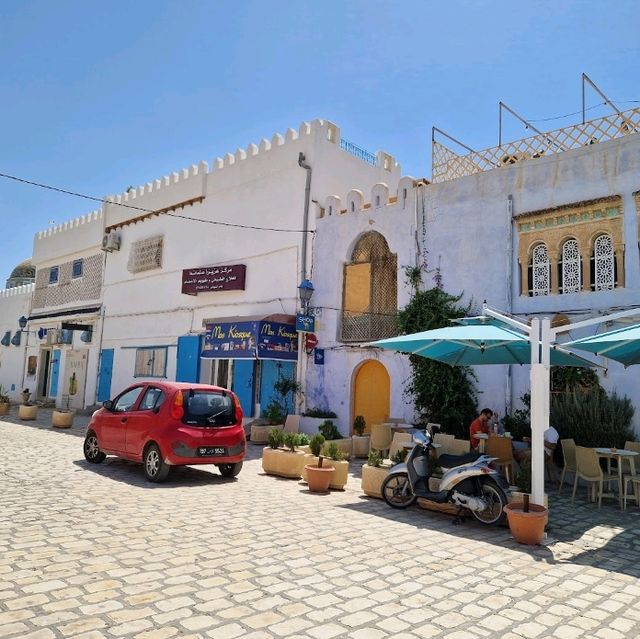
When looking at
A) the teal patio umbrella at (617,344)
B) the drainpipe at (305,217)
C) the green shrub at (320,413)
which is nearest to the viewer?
the teal patio umbrella at (617,344)

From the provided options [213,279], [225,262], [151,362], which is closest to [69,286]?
[151,362]

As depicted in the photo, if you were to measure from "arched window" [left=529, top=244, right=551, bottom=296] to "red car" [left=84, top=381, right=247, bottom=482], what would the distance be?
674 cm

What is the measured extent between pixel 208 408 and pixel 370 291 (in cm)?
727

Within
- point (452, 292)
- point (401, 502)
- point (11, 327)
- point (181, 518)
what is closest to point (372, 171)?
point (452, 292)

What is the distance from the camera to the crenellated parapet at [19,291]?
30359mm

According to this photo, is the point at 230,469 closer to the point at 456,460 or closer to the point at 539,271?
the point at 456,460

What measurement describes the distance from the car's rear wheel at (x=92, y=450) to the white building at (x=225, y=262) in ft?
17.6

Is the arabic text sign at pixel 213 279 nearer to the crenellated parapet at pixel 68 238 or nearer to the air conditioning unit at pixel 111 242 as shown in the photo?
the air conditioning unit at pixel 111 242

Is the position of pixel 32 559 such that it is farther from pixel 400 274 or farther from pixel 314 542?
pixel 400 274

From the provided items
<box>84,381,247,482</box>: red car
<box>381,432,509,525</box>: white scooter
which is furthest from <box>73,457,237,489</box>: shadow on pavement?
<box>381,432,509,525</box>: white scooter

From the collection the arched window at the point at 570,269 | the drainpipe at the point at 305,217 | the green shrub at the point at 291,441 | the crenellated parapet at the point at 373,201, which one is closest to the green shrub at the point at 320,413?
the drainpipe at the point at 305,217

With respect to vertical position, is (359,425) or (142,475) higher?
(359,425)

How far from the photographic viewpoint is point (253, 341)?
15141 millimetres

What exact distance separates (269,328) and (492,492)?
9.17 meters
